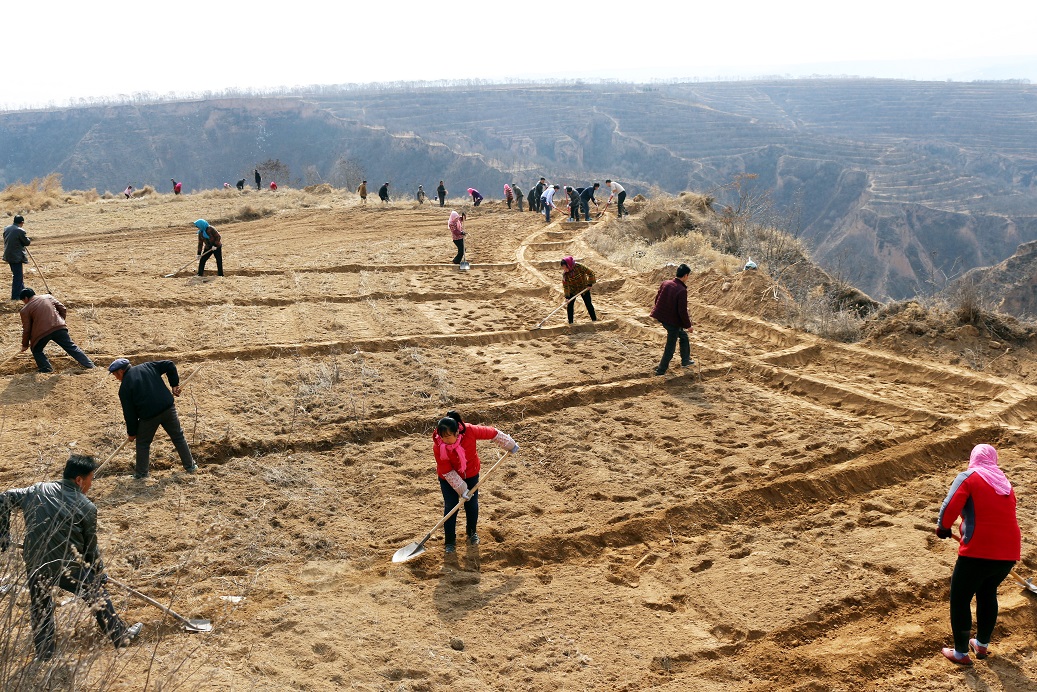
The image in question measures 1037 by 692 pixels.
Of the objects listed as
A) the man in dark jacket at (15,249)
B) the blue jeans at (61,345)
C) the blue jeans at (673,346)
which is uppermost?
the man in dark jacket at (15,249)

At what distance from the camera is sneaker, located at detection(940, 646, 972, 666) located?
5035 mm

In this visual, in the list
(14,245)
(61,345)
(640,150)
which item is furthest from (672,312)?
(640,150)

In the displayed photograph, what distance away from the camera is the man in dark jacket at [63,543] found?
4504mm

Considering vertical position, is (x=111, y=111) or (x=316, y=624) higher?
(x=111, y=111)

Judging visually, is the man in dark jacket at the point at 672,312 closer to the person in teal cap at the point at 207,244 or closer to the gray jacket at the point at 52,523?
the gray jacket at the point at 52,523

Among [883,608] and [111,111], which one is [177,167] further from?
[883,608]

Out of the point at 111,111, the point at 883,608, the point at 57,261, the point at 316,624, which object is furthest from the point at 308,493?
the point at 111,111

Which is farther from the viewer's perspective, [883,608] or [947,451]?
[947,451]

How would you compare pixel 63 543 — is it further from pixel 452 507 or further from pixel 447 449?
pixel 452 507

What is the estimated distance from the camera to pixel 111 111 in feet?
377

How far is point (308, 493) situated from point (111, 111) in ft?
419

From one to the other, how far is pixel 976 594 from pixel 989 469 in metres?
0.81

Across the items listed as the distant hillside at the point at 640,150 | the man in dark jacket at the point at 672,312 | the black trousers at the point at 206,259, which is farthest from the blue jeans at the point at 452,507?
the distant hillside at the point at 640,150

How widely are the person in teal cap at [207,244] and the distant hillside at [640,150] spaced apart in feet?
162
